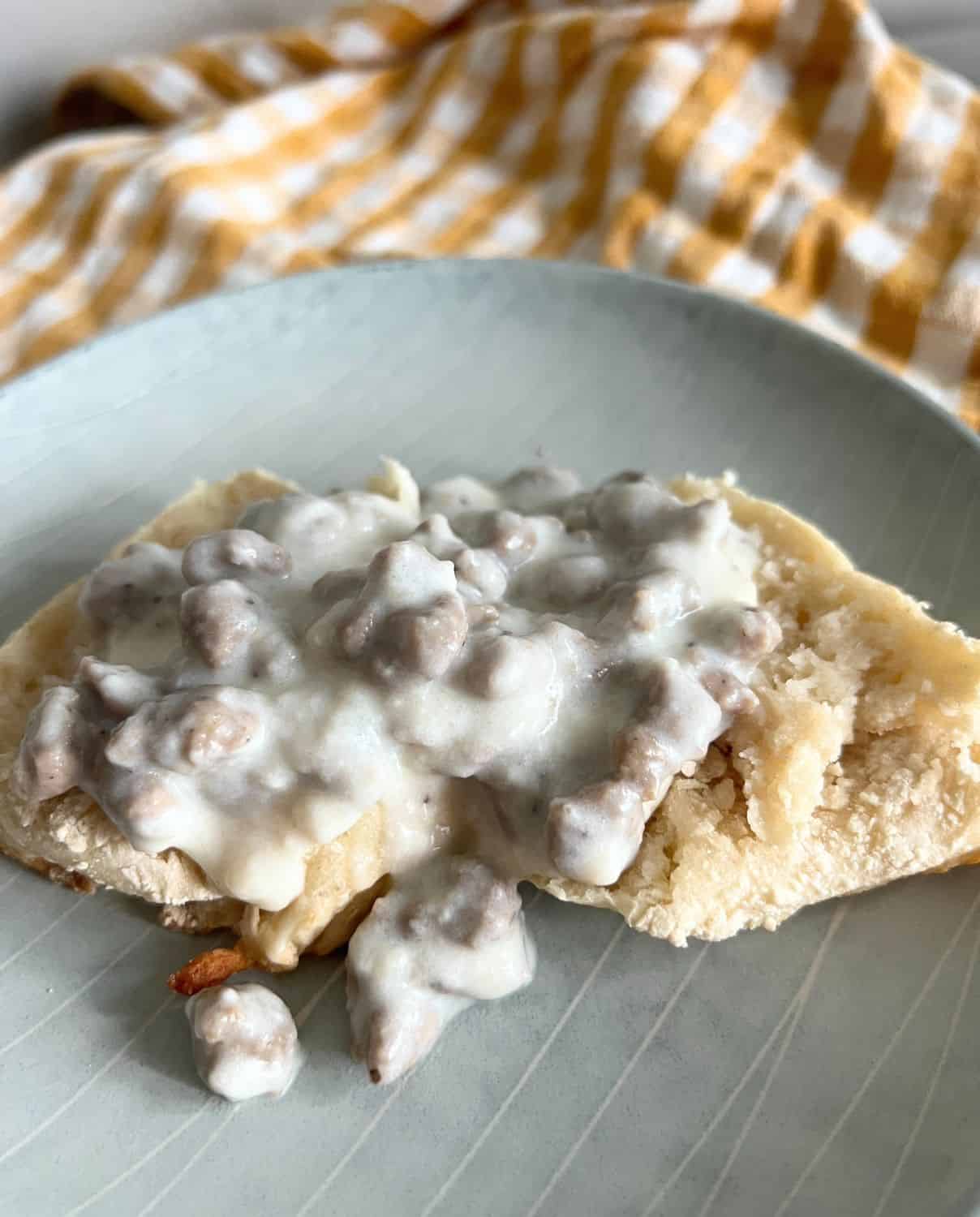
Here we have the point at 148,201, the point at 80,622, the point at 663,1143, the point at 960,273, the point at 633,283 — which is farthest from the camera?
the point at 148,201

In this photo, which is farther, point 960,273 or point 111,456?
point 960,273

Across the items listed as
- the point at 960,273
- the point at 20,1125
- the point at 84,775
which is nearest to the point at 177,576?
the point at 84,775

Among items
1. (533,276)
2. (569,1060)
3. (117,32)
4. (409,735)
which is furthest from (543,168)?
(569,1060)

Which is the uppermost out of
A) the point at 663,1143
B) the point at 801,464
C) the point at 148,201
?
the point at 148,201

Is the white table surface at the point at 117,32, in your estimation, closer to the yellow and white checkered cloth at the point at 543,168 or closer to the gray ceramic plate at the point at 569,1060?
the yellow and white checkered cloth at the point at 543,168

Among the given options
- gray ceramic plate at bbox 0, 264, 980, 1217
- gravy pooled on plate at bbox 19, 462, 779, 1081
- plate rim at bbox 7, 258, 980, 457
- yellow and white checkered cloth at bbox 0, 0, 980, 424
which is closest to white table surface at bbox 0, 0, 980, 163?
yellow and white checkered cloth at bbox 0, 0, 980, 424

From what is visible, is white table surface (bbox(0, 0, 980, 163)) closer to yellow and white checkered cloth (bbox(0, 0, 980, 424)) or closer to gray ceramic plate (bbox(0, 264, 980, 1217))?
yellow and white checkered cloth (bbox(0, 0, 980, 424))

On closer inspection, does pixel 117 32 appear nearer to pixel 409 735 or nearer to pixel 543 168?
pixel 543 168

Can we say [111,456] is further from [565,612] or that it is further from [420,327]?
[565,612]

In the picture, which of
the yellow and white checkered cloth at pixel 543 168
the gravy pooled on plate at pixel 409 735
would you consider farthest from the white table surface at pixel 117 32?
the gravy pooled on plate at pixel 409 735
